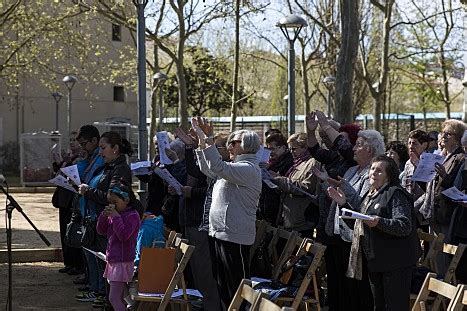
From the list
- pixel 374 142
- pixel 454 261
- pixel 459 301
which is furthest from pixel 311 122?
pixel 459 301

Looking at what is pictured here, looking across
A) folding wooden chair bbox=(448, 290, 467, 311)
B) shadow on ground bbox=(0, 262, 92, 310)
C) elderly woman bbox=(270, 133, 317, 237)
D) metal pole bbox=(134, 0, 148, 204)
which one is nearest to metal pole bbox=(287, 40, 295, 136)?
metal pole bbox=(134, 0, 148, 204)

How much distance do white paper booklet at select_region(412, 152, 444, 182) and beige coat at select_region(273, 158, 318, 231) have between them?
1.01m

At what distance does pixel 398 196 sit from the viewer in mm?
6703

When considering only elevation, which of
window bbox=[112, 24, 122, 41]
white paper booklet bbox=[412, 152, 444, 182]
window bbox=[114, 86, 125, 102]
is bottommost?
white paper booklet bbox=[412, 152, 444, 182]

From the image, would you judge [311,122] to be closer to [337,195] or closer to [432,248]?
[432,248]

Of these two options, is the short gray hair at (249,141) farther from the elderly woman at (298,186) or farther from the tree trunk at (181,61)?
the tree trunk at (181,61)

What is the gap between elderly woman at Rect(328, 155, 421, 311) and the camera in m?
6.67

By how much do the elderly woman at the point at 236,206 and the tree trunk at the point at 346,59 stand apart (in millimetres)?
8878

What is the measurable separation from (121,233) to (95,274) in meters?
2.11

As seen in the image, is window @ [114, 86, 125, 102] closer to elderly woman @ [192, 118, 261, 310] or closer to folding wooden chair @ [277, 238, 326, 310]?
folding wooden chair @ [277, 238, 326, 310]

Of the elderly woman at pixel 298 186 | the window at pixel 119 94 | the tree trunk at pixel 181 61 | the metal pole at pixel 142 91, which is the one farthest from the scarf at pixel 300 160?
the window at pixel 119 94

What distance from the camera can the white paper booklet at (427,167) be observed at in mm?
8508

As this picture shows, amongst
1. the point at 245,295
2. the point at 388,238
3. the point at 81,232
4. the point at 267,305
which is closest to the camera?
the point at 267,305

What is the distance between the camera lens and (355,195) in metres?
7.11
